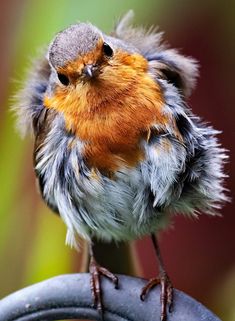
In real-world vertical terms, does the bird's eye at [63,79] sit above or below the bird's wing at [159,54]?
below

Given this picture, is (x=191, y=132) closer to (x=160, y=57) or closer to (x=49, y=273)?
(x=160, y=57)

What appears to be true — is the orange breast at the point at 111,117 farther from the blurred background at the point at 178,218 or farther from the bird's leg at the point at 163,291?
the blurred background at the point at 178,218

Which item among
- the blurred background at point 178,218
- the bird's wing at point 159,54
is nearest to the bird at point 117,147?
the bird's wing at point 159,54

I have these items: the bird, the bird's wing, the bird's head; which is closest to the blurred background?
the bird's wing

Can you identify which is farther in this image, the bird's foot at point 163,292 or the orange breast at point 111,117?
the orange breast at point 111,117

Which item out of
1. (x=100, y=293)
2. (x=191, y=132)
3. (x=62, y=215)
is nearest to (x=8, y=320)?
(x=100, y=293)

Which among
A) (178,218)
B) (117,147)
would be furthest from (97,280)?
(178,218)

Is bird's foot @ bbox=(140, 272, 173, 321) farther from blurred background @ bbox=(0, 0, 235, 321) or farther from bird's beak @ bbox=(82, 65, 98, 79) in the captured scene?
bird's beak @ bbox=(82, 65, 98, 79)
